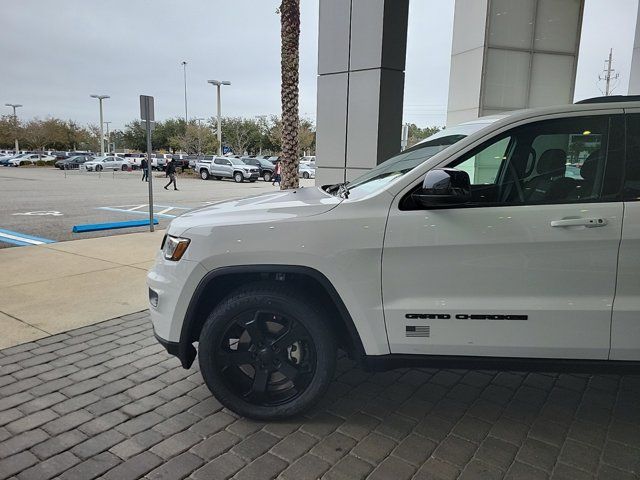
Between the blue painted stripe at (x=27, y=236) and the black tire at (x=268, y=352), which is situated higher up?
the black tire at (x=268, y=352)

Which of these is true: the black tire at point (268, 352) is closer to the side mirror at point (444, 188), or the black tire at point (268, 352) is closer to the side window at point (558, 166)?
the side mirror at point (444, 188)

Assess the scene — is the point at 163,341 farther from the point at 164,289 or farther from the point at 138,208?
the point at 138,208

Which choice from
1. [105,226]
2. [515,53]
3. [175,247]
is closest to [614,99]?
[175,247]

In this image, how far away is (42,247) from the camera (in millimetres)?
8383

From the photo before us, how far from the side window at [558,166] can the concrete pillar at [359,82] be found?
5.17m

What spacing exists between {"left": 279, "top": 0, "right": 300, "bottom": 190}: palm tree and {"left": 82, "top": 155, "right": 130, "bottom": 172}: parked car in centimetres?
3848

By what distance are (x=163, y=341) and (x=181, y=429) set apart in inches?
21.2

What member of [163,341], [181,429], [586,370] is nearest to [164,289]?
[163,341]

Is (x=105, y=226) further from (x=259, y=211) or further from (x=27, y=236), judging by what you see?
(x=259, y=211)

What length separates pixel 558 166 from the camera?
9.65ft

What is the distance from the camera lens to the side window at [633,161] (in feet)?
8.61

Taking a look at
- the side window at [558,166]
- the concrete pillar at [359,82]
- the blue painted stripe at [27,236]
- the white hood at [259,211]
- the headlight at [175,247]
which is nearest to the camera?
the side window at [558,166]

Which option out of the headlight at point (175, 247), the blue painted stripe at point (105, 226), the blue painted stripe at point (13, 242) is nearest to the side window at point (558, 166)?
the headlight at point (175, 247)

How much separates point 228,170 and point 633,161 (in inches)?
1269
